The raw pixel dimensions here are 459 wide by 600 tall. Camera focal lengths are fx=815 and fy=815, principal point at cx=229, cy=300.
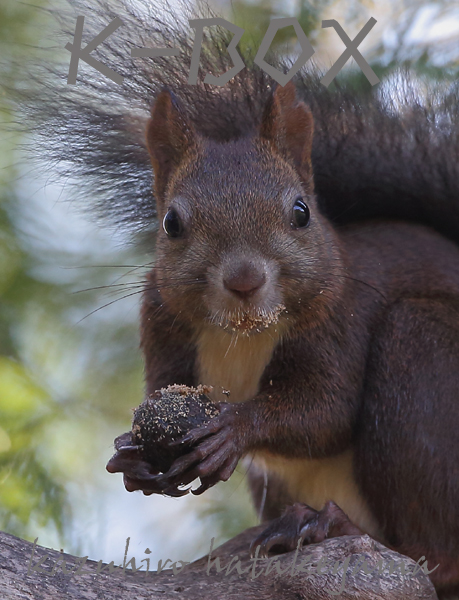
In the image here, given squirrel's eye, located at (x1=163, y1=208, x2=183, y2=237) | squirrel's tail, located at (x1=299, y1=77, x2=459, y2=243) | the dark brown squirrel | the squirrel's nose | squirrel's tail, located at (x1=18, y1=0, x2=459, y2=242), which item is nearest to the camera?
the squirrel's nose

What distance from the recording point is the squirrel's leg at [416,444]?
102 inches

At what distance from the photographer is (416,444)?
2588mm

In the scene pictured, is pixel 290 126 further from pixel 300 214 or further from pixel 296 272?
pixel 296 272

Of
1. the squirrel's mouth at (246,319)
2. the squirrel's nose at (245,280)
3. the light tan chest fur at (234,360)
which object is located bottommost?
the light tan chest fur at (234,360)

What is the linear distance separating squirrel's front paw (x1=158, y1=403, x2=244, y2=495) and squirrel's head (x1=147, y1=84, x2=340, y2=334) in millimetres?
287

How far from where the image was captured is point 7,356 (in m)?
3.34

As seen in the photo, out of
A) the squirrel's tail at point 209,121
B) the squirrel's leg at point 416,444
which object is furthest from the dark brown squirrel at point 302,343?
the squirrel's tail at point 209,121

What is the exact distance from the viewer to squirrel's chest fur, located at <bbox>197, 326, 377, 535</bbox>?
2.68 m

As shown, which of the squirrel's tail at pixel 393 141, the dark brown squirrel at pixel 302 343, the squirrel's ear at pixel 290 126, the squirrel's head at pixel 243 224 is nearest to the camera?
the squirrel's head at pixel 243 224

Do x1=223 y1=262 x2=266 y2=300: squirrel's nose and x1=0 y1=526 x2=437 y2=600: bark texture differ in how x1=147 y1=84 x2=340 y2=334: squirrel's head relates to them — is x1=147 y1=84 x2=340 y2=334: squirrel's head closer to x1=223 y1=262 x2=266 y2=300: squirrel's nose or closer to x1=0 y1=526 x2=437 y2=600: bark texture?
x1=223 y1=262 x2=266 y2=300: squirrel's nose

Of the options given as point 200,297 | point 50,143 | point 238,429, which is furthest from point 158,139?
A: point 238,429

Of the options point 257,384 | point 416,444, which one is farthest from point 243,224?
point 416,444

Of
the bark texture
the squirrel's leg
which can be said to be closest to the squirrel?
the squirrel's leg

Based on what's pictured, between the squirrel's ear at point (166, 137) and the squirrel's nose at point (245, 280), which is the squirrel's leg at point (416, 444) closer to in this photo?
the squirrel's nose at point (245, 280)
